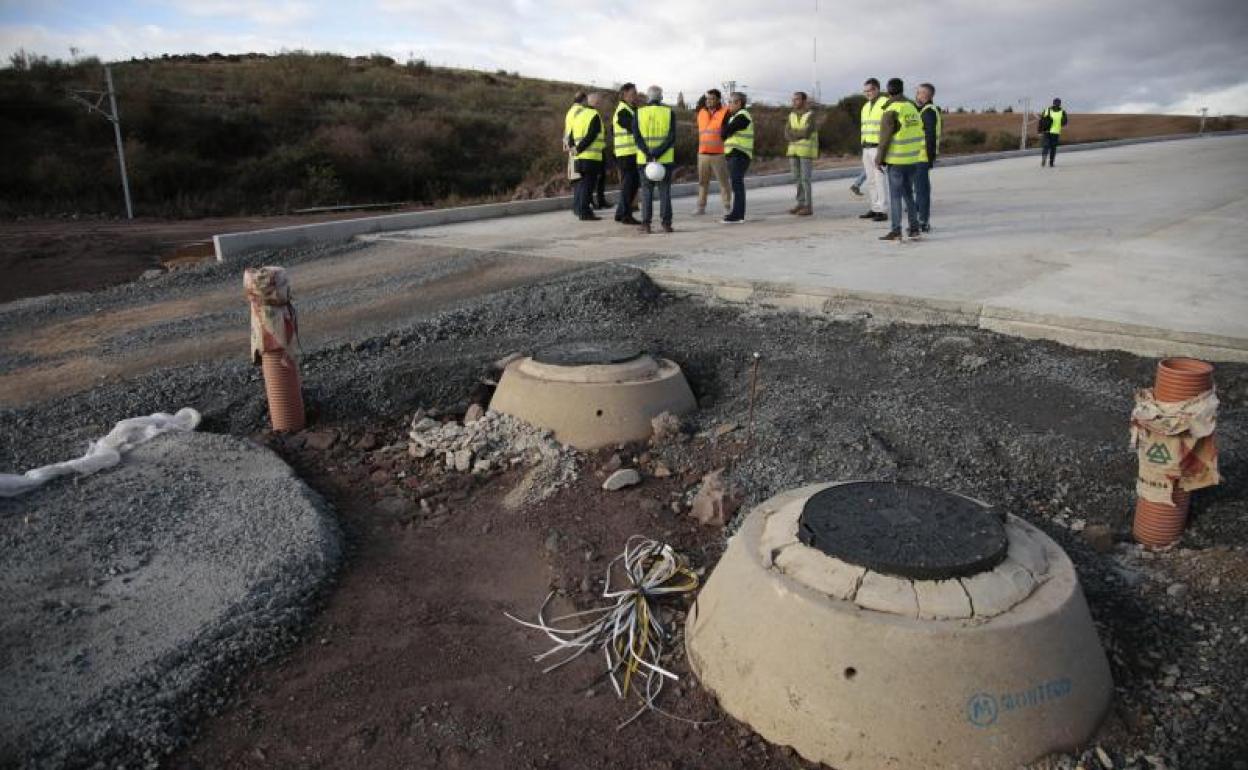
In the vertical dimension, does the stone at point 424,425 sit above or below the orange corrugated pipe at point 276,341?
below

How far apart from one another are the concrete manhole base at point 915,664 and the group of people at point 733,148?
6.86 m

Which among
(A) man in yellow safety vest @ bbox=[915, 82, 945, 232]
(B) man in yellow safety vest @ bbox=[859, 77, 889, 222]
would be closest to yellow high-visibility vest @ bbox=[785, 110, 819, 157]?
(B) man in yellow safety vest @ bbox=[859, 77, 889, 222]

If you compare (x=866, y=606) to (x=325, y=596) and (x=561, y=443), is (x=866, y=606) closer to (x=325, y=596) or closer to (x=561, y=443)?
(x=325, y=596)

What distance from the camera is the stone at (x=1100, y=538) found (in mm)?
3832

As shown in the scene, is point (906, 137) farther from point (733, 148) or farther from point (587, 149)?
point (587, 149)

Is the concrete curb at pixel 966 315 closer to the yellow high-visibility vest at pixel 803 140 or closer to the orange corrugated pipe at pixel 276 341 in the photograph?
the orange corrugated pipe at pixel 276 341

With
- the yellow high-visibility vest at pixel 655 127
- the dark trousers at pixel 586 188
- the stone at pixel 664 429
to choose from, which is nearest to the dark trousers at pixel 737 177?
the yellow high-visibility vest at pixel 655 127

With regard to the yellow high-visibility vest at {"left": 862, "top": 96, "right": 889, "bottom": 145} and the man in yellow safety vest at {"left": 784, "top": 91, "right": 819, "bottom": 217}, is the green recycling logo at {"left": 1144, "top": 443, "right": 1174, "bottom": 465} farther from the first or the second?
the man in yellow safety vest at {"left": 784, "top": 91, "right": 819, "bottom": 217}

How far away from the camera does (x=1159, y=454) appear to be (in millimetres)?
3666

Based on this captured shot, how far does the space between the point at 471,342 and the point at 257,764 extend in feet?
14.0

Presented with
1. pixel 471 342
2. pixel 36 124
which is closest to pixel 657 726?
pixel 471 342

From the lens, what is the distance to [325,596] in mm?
3955

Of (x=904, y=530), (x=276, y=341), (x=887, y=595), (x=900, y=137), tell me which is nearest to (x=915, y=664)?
(x=887, y=595)

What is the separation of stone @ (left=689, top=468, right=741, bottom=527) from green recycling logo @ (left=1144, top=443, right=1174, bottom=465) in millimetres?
1866
